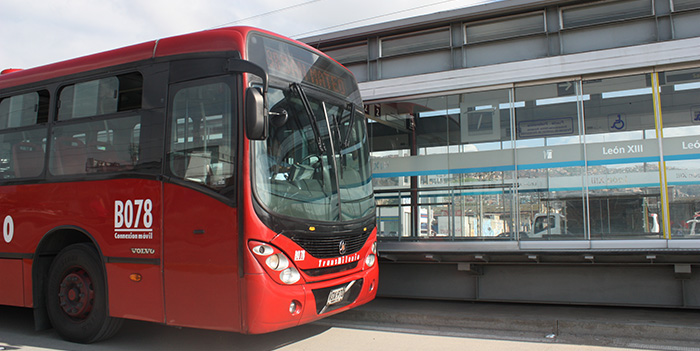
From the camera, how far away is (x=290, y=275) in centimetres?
535

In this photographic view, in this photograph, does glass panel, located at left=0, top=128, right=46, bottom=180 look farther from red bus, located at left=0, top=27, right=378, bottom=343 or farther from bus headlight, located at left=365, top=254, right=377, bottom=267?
bus headlight, located at left=365, top=254, right=377, bottom=267

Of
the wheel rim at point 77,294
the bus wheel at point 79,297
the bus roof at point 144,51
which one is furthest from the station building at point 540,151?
the wheel rim at point 77,294

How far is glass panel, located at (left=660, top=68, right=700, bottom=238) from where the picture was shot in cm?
776

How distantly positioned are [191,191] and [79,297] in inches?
90.4

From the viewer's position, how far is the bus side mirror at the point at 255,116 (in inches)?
201

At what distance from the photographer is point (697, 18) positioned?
7887 mm

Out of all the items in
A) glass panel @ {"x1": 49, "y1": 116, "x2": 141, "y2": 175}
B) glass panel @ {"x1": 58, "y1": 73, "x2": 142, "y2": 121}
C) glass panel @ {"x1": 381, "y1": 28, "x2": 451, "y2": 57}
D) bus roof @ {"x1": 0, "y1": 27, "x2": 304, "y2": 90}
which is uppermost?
glass panel @ {"x1": 381, "y1": 28, "x2": 451, "y2": 57}

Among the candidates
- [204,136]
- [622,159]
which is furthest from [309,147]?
[622,159]

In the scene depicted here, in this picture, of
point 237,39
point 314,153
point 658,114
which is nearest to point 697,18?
point 658,114

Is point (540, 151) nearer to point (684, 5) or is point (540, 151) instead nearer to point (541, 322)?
point (684, 5)

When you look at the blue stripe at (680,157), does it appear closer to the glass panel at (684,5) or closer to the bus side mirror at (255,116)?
the glass panel at (684,5)

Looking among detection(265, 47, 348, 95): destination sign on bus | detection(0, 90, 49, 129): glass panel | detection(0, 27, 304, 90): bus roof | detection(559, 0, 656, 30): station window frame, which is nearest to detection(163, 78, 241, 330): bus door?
detection(0, 27, 304, 90): bus roof

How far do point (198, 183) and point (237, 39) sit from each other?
63.9 inches

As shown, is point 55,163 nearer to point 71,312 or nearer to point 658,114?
point 71,312
